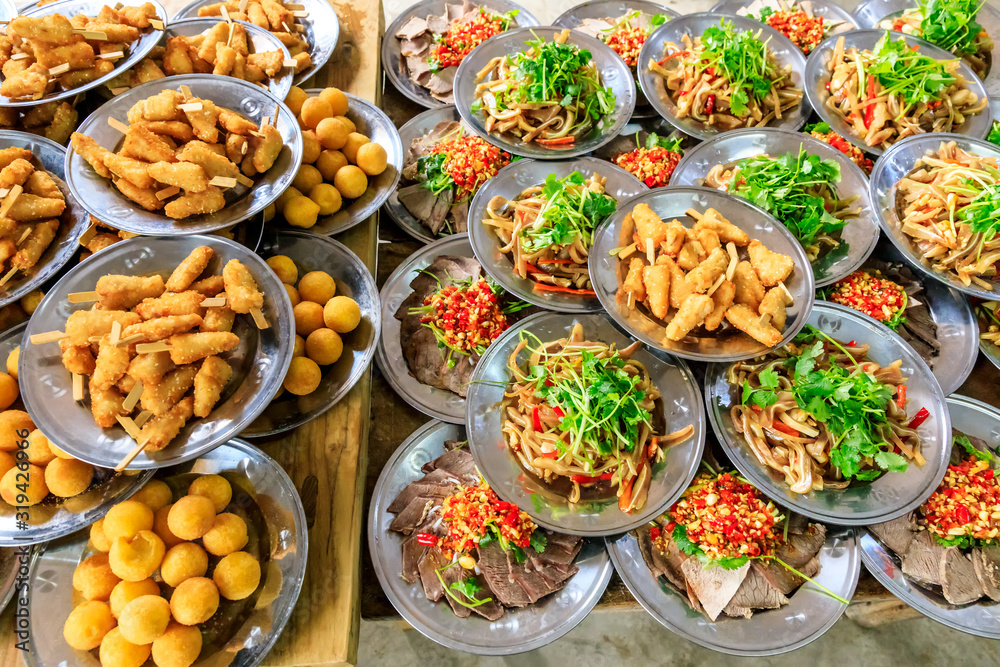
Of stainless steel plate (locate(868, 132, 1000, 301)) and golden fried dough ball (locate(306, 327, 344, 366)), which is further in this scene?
stainless steel plate (locate(868, 132, 1000, 301))

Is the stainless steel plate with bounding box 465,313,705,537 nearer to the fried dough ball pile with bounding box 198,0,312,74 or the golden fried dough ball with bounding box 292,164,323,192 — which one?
the golden fried dough ball with bounding box 292,164,323,192

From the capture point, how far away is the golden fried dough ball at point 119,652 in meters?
1.96

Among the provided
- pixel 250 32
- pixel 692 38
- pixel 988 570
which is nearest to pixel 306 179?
pixel 250 32

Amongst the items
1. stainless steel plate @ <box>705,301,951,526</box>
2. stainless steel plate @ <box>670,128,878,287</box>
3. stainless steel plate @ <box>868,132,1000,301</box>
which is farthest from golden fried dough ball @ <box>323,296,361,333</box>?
stainless steel plate @ <box>868,132,1000,301</box>

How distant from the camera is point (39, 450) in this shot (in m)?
2.18

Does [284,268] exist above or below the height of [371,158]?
below

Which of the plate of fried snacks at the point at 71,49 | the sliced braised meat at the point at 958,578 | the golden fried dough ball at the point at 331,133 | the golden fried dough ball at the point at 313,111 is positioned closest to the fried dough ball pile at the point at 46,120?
the plate of fried snacks at the point at 71,49

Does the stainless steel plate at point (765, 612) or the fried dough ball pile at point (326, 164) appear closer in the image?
the stainless steel plate at point (765, 612)

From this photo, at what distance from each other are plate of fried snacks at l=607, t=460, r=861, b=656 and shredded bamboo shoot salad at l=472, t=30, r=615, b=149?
2.26 metres

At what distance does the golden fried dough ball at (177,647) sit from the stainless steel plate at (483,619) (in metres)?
0.77

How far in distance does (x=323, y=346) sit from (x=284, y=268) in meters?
0.51

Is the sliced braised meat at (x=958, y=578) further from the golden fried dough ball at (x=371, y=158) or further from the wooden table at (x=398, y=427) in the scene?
the golden fried dough ball at (x=371, y=158)

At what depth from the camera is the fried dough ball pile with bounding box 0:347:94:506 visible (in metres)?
2.14

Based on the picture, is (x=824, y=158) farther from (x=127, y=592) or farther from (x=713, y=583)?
(x=127, y=592)
